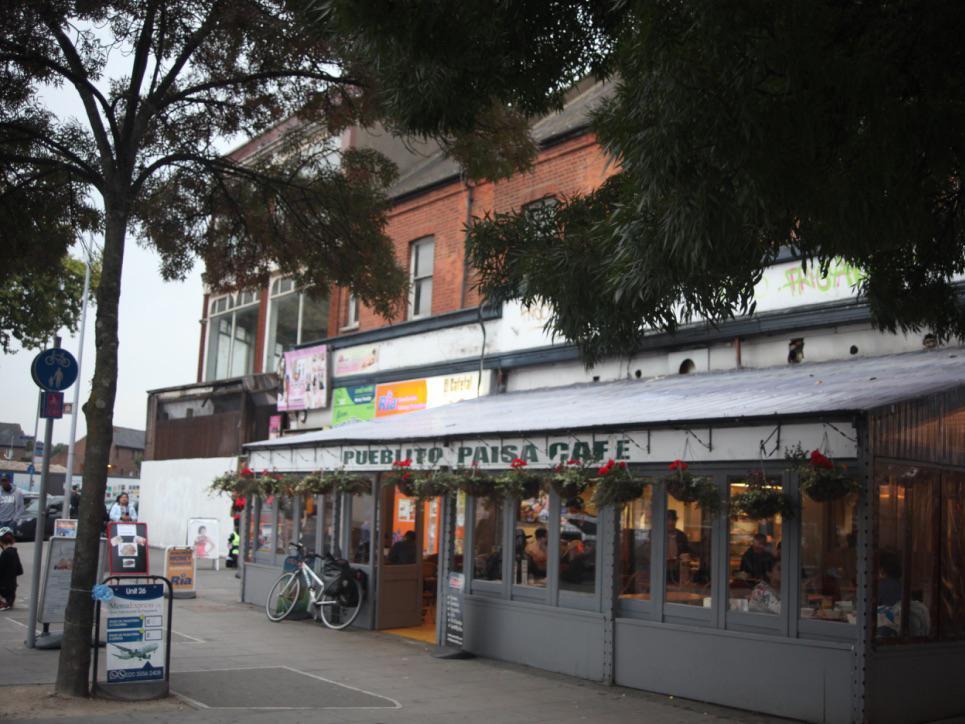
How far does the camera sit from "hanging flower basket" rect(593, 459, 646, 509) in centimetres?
1059

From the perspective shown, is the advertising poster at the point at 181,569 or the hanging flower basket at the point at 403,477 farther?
the advertising poster at the point at 181,569

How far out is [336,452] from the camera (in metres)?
15.7

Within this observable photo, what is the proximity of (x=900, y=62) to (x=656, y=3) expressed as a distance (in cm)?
161

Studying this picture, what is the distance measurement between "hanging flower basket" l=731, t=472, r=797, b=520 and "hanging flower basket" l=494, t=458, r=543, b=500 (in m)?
2.72

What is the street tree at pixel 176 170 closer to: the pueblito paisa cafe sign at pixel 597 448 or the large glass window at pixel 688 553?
the pueblito paisa cafe sign at pixel 597 448

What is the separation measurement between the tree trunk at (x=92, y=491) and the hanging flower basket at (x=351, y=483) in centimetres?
560

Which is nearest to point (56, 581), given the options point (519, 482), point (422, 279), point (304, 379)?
point (519, 482)

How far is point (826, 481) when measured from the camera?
8.90m

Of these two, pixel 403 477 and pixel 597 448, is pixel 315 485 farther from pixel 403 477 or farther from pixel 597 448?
pixel 597 448

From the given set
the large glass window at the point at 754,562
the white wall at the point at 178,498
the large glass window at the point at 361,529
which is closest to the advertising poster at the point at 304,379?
the white wall at the point at 178,498

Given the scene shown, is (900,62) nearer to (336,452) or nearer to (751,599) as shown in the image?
(751,599)

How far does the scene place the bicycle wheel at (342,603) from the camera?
1508 cm

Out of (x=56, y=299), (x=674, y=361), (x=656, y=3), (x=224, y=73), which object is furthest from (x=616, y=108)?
(x=56, y=299)

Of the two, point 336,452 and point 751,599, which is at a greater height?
point 336,452
